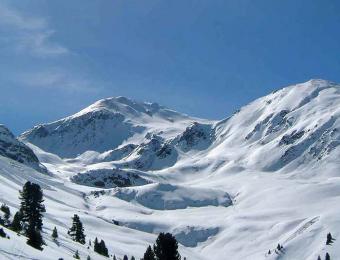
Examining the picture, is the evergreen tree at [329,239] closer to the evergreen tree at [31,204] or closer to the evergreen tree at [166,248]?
the evergreen tree at [31,204]

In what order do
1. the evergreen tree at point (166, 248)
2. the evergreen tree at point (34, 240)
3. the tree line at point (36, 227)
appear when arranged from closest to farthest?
the evergreen tree at point (34, 240) → the tree line at point (36, 227) → the evergreen tree at point (166, 248)

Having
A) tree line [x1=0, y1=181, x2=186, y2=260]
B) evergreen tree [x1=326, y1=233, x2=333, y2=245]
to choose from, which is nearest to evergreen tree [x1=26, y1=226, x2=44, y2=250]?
tree line [x1=0, y1=181, x2=186, y2=260]

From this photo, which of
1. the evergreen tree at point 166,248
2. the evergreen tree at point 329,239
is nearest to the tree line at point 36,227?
the evergreen tree at point 166,248

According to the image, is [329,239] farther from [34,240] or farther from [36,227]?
[34,240]

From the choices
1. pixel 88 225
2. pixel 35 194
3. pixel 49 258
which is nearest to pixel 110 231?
pixel 88 225

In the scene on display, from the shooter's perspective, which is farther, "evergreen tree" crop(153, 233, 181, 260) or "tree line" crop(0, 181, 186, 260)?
"evergreen tree" crop(153, 233, 181, 260)

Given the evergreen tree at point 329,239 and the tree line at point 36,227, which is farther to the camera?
the evergreen tree at point 329,239

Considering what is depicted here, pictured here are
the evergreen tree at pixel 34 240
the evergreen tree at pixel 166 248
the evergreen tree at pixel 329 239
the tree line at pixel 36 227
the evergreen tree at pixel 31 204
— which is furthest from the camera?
the evergreen tree at pixel 329 239

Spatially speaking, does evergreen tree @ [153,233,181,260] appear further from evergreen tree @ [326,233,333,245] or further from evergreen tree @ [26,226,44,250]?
evergreen tree @ [326,233,333,245]

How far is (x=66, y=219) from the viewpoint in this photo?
547 feet

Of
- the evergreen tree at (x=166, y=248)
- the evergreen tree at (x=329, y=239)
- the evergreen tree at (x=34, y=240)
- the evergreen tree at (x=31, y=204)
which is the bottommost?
the evergreen tree at (x=34, y=240)

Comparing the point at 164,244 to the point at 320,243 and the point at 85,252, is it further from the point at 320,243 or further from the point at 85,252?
the point at 320,243

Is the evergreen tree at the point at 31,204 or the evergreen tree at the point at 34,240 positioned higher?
the evergreen tree at the point at 31,204

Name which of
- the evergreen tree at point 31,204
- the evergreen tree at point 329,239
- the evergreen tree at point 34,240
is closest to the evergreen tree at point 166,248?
the evergreen tree at point 34,240
